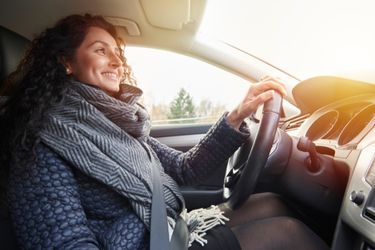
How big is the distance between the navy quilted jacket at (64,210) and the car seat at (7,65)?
5.3 inches

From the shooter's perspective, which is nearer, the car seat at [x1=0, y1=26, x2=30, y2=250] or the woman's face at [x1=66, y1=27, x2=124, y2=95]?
the car seat at [x1=0, y1=26, x2=30, y2=250]

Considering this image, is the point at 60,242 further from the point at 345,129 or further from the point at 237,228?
the point at 345,129

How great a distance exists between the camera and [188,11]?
162 centimetres

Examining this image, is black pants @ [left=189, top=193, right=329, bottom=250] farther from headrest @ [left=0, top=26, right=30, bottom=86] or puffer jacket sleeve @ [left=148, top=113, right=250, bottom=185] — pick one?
headrest @ [left=0, top=26, right=30, bottom=86]

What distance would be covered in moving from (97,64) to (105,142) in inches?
11.5

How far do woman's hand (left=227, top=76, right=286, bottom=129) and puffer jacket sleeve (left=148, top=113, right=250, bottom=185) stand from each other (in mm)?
26

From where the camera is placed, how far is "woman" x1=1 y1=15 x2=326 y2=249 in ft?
3.11

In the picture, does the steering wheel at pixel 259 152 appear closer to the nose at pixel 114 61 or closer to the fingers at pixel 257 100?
the fingers at pixel 257 100

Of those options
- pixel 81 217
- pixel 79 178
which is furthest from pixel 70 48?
pixel 81 217

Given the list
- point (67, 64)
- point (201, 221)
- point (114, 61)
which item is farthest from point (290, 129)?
point (67, 64)

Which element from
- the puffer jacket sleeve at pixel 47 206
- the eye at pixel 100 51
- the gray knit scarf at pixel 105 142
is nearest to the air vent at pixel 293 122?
the gray knit scarf at pixel 105 142

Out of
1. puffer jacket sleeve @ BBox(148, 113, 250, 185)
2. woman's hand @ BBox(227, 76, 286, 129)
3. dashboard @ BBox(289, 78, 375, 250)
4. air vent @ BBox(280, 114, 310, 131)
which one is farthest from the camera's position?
air vent @ BBox(280, 114, 310, 131)

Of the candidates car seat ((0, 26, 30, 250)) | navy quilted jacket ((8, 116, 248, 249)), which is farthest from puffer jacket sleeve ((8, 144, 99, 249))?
car seat ((0, 26, 30, 250))

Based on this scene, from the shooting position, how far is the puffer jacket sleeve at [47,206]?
91 cm
